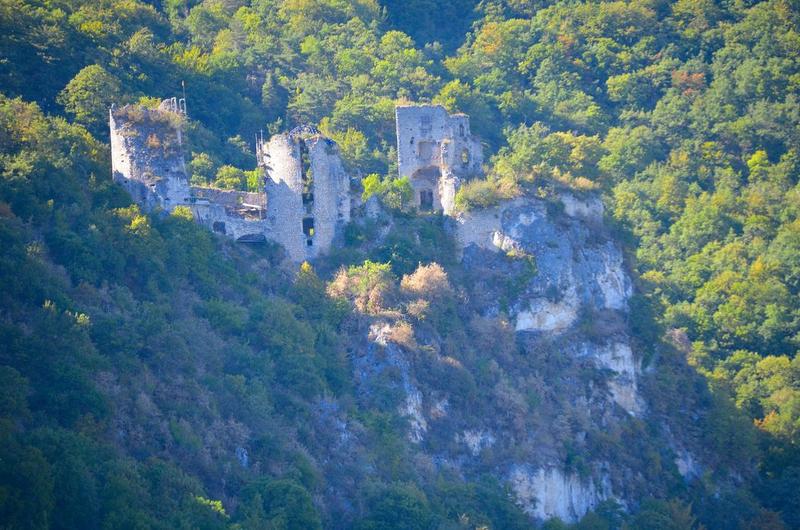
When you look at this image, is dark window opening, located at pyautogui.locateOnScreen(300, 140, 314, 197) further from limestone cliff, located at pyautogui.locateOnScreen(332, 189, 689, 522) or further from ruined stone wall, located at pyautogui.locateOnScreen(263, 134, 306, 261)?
limestone cliff, located at pyautogui.locateOnScreen(332, 189, 689, 522)

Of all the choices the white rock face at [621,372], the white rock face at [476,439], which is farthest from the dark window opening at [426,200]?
the white rock face at [476,439]

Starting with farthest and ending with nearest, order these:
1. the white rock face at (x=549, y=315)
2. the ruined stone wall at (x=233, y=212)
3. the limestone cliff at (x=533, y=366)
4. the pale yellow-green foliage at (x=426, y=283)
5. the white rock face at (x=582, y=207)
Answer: the white rock face at (x=582, y=207)
the white rock face at (x=549, y=315)
the pale yellow-green foliage at (x=426, y=283)
the ruined stone wall at (x=233, y=212)
the limestone cliff at (x=533, y=366)

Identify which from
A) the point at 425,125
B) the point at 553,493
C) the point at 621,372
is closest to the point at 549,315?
the point at 621,372

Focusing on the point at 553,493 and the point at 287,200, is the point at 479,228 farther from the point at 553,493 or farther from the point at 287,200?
the point at 553,493

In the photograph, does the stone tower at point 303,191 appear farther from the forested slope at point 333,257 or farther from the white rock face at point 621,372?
the white rock face at point 621,372

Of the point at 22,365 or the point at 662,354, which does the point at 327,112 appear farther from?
the point at 22,365
